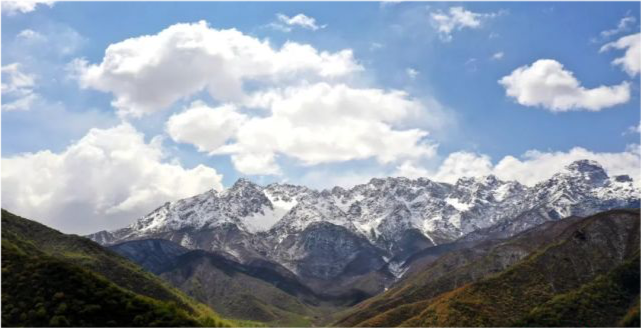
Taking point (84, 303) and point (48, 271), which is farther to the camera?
point (48, 271)

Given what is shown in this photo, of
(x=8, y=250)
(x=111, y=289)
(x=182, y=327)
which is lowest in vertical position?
(x=182, y=327)

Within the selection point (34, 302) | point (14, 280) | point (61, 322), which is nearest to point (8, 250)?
point (14, 280)

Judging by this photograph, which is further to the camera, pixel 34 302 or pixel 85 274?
pixel 85 274

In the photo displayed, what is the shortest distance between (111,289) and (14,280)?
2061 centimetres

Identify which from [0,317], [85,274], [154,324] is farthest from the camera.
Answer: [85,274]

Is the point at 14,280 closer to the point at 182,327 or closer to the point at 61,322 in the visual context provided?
the point at 61,322

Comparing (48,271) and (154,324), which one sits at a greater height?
(48,271)

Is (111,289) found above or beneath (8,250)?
beneath

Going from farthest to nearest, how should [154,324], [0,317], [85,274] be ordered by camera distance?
1. [85,274]
2. [154,324]
3. [0,317]

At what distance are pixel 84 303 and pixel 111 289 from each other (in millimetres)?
9580

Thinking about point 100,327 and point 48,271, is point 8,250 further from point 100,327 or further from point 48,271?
point 100,327

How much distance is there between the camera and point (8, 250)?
477ft

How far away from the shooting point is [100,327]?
399ft

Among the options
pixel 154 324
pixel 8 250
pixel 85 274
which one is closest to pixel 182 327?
pixel 154 324
